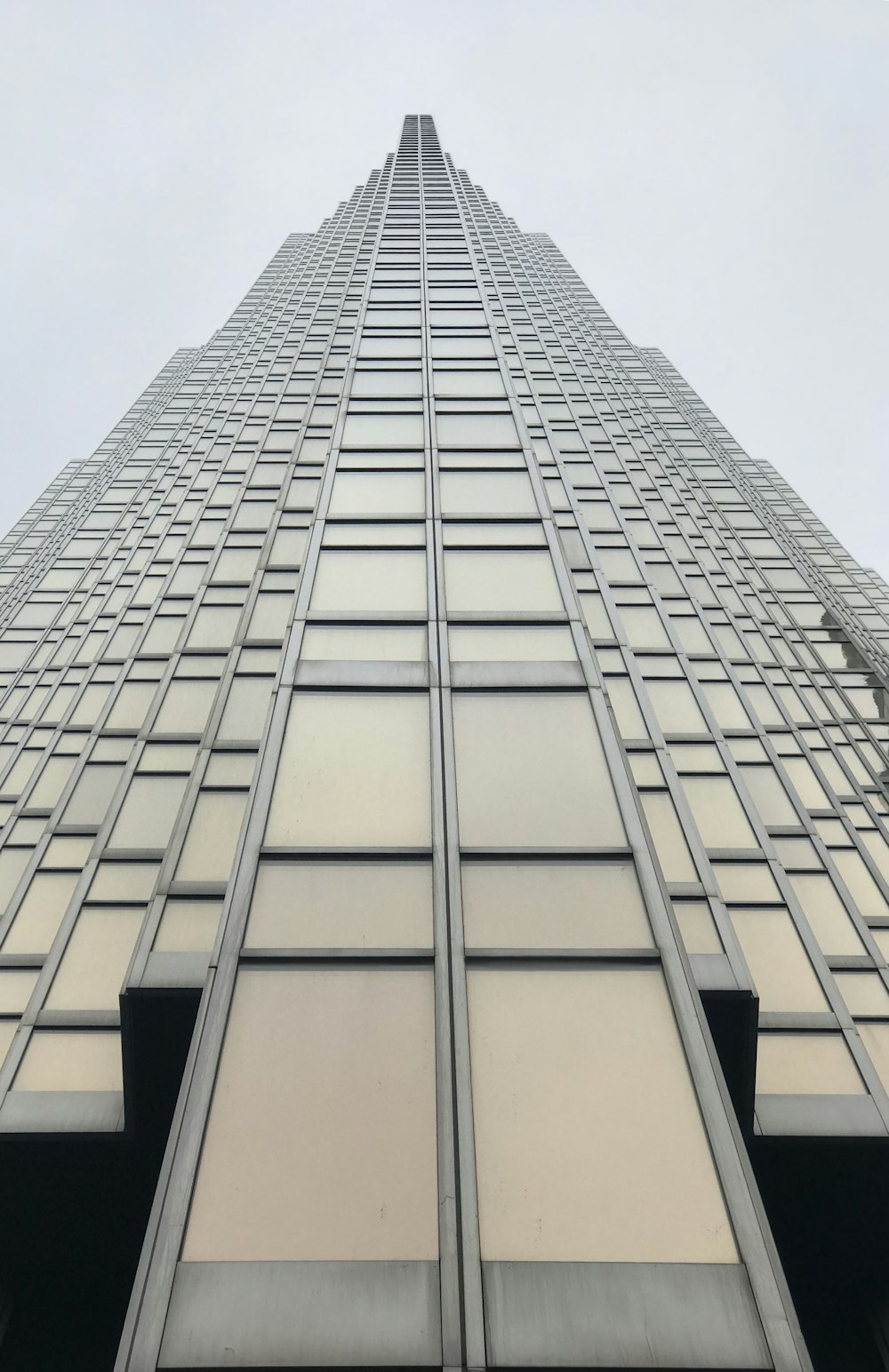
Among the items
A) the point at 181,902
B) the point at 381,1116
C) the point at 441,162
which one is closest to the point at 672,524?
the point at 181,902

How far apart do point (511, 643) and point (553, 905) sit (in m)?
5.20

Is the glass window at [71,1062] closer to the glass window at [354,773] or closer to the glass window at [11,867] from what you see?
the glass window at [354,773]

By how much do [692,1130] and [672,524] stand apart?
106 ft

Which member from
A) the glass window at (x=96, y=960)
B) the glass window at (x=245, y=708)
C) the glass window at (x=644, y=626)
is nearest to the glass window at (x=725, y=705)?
the glass window at (x=644, y=626)

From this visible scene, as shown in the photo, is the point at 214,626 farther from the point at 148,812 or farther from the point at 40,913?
the point at 40,913

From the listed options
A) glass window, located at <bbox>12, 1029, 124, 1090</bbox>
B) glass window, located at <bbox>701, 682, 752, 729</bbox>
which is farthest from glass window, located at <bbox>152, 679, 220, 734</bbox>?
glass window, located at <bbox>701, 682, 752, 729</bbox>

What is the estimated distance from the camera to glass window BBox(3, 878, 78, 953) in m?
16.0

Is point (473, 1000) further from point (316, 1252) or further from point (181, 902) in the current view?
point (181, 902)

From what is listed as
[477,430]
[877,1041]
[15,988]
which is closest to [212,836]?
[15,988]

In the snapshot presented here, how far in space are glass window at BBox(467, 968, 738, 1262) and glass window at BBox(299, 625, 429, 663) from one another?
18.8 feet

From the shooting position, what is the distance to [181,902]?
11398 mm

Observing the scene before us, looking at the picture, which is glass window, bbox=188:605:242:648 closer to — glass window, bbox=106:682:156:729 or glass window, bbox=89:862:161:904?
glass window, bbox=106:682:156:729

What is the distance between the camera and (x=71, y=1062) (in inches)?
477

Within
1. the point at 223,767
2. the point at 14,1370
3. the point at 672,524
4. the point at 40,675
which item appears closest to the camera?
the point at 14,1370
